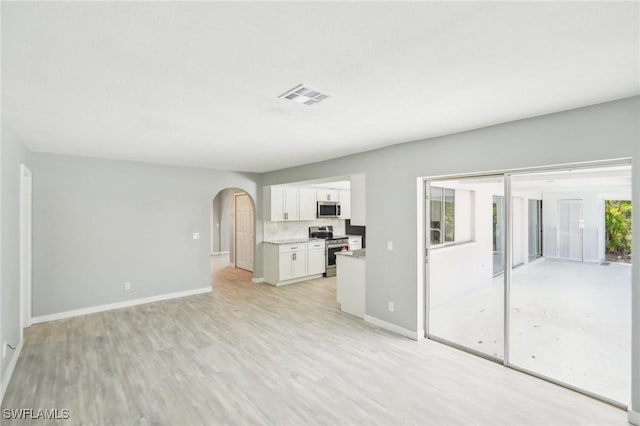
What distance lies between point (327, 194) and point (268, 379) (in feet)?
17.5

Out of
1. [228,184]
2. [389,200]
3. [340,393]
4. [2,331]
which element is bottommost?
[340,393]

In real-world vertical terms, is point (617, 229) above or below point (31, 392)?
above

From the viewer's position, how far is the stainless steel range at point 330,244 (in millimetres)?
7461

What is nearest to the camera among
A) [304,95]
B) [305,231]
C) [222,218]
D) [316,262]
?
[304,95]

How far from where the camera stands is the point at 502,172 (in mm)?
3135

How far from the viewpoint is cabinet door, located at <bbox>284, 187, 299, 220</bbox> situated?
7.02 metres

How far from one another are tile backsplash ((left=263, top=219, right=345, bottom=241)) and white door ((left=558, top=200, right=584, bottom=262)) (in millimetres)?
4919

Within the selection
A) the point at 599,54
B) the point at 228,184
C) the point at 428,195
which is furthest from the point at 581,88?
the point at 228,184

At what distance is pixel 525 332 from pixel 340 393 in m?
2.65

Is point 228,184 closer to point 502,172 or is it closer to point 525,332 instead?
point 502,172

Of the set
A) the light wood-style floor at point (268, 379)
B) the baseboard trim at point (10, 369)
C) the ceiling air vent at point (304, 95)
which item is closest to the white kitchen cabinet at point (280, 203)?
the light wood-style floor at point (268, 379)

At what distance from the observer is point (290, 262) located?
22.1 ft

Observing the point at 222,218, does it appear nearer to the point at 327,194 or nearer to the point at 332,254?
the point at 327,194

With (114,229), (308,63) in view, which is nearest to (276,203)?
(114,229)
